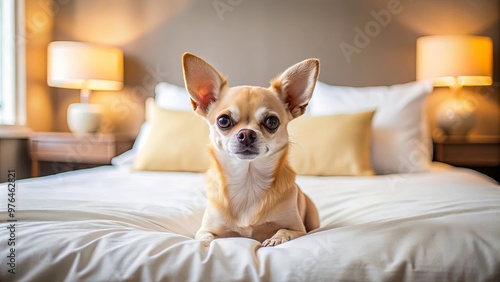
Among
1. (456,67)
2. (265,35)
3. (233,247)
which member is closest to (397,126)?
(456,67)

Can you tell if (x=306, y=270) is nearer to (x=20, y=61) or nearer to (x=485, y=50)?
(x=485, y=50)

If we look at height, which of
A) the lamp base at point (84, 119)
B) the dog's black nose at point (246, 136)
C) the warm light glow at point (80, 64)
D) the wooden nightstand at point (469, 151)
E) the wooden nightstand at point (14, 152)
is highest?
the warm light glow at point (80, 64)

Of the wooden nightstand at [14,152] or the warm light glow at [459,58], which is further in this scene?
the wooden nightstand at [14,152]

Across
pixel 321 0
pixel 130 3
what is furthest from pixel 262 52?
pixel 130 3

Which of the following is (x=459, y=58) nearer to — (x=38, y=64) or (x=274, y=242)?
(x=274, y=242)

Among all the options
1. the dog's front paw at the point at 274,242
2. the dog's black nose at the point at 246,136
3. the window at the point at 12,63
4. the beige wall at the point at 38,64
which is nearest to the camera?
the dog's front paw at the point at 274,242

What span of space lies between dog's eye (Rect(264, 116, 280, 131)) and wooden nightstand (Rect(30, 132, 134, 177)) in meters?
2.17

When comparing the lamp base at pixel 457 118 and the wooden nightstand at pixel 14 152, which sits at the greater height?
the lamp base at pixel 457 118

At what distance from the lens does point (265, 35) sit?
343 cm

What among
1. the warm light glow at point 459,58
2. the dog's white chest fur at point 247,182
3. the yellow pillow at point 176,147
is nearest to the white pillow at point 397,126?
the warm light glow at point 459,58

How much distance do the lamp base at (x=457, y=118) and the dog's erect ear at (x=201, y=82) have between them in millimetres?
2124

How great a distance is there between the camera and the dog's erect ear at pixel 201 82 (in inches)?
53.3

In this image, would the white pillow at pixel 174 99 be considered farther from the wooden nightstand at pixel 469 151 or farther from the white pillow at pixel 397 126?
the wooden nightstand at pixel 469 151

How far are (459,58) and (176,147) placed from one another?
1871 millimetres
